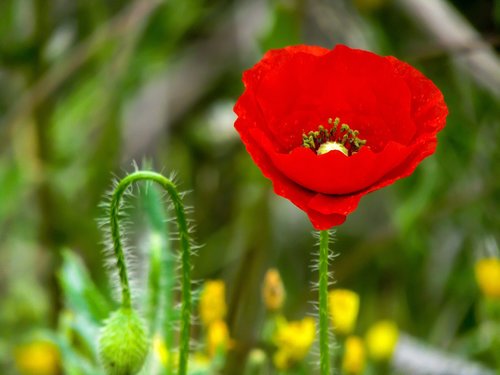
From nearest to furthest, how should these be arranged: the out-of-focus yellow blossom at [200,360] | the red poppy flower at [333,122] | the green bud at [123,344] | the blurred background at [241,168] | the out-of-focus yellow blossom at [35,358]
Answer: the red poppy flower at [333,122]
the green bud at [123,344]
the out-of-focus yellow blossom at [200,360]
the out-of-focus yellow blossom at [35,358]
the blurred background at [241,168]

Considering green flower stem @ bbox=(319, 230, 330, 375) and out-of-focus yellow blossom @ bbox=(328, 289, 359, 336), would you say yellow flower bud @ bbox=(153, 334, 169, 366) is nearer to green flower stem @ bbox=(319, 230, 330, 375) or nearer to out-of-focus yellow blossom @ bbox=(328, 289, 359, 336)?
out-of-focus yellow blossom @ bbox=(328, 289, 359, 336)

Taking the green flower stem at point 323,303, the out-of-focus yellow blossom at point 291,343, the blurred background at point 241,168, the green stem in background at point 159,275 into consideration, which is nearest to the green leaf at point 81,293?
the green stem in background at point 159,275

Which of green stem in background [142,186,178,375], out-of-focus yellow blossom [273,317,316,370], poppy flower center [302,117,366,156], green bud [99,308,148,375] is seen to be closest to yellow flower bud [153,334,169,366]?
green stem in background [142,186,178,375]

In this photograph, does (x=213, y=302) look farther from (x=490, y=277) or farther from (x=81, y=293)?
(x=490, y=277)

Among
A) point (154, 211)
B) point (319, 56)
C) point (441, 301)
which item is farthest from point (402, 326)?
point (319, 56)

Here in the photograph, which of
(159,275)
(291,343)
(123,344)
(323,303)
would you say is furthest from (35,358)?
(323,303)

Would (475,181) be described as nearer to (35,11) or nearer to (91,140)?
(91,140)

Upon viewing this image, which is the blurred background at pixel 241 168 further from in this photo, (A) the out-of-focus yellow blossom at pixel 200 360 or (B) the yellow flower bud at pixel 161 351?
(B) the yellow flower bud at pixel 161 351
